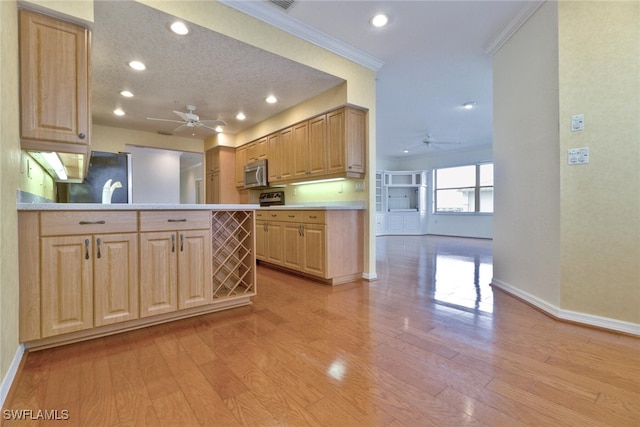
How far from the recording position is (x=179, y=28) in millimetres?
2365

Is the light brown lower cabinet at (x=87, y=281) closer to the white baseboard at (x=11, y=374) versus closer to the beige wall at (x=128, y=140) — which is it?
the white baseboard at (x=11, y=374)

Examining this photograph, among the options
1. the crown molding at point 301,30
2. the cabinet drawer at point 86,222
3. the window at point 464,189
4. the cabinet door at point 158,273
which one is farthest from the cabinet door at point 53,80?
the window at point 464,189

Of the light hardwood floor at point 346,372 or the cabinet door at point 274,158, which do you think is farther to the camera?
the cabinet door at point 274,158

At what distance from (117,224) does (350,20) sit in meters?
2.71

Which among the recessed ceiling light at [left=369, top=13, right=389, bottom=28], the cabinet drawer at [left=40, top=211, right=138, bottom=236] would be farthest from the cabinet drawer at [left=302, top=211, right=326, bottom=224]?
the recessed ceiling light at [left=369, top=13, right=389, bottom=28]

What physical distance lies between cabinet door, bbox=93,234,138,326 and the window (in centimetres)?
884

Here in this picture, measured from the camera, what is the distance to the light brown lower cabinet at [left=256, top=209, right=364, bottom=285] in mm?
3391

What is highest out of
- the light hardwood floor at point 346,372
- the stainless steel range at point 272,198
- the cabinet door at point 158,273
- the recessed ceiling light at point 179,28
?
the recessed ceiling light at point 179,28

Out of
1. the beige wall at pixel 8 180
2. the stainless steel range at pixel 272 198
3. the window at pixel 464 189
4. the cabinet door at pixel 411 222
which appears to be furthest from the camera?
the cabinet door at pixel 411 222

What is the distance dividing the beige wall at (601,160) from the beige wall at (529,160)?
0.09 metres

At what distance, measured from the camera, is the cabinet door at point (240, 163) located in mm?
5520

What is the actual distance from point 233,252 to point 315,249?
43.5 inches

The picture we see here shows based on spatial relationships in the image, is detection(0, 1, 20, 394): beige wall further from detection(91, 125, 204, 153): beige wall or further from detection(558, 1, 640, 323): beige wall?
detection(558, 1, 640, 323): beige wall

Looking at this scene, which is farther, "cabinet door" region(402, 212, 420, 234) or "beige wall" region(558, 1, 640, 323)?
"cabinet door" region(402, 212, 420, 234)
